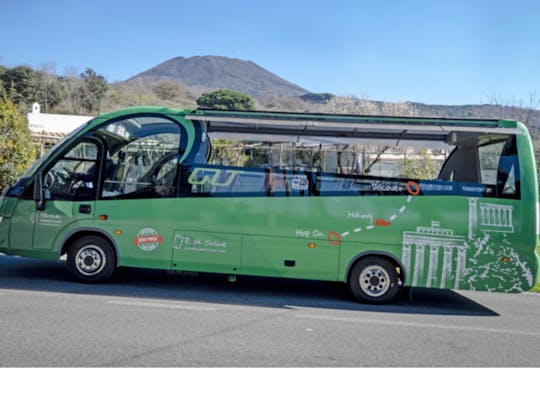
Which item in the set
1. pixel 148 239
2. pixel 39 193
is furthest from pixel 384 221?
pixel 39 193

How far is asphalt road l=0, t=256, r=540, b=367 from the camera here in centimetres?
513

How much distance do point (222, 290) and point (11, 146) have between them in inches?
558

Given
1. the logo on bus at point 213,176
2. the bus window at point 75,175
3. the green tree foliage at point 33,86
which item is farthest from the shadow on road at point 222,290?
the green tree foliage at point 33,86

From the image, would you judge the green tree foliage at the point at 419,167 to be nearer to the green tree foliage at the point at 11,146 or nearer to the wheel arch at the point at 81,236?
the wheel arch at the point at 81,236

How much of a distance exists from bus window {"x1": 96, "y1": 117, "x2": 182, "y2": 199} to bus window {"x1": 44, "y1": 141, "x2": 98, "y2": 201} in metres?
0.26

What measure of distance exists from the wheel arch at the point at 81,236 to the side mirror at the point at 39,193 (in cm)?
70

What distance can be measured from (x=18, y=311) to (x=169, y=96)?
83842 millimetres

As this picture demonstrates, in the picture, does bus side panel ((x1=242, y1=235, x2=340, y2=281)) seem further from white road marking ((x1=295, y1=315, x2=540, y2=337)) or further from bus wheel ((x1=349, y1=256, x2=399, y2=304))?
white road marking ((x1=295, y1=315, x2=540, y2=337))

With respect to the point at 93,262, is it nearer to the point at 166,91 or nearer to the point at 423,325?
the point at 423,325

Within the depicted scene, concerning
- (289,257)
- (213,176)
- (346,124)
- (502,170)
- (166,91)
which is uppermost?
(166,91)

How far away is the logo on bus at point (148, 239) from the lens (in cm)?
826

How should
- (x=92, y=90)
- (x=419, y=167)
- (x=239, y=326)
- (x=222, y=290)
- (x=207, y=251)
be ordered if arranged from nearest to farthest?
(x=239, y=326)
(x=207, y=251)
(x=222, y=290)
(x=419, y=167)
(x=92, y=90)

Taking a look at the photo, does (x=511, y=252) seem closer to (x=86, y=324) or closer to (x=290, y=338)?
(x=290, y=338)

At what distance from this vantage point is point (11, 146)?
1872 centimetres
